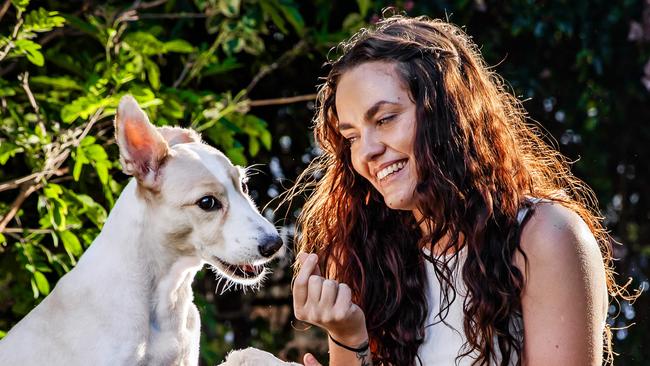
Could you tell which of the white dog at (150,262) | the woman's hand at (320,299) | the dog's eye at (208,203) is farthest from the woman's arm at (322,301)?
the dog's eye at (208,203)

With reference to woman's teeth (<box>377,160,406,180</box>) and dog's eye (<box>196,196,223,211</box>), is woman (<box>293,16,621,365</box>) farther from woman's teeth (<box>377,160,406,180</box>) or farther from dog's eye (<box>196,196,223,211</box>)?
dog's eye (<box>196,196,223,211</box>)

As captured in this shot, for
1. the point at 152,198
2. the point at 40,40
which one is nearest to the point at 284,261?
the point at 40,40

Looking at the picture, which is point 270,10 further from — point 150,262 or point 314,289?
point 314,289

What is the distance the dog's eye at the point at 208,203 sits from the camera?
280cm

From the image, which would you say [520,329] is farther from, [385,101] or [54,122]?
[54,122]

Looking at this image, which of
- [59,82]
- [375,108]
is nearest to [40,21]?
[59,82]

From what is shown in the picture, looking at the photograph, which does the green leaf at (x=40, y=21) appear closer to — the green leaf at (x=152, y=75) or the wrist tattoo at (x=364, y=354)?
the green leaf at (x=152, y=75)

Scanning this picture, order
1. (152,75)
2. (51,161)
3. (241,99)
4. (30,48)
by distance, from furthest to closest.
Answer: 1. (241,99)
2. (152,75)
3. (51,161)
4. (30,48)

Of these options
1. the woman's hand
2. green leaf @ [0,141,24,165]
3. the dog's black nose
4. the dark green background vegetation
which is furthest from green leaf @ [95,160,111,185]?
the woman's hand

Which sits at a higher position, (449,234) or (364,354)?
(449,234)

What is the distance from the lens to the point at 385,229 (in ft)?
10.5

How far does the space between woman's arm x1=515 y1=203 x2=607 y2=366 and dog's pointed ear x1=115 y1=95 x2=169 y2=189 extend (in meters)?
0.99

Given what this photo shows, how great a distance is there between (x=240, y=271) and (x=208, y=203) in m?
0.20

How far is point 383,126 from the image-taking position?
2.78 m
